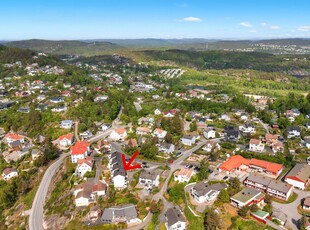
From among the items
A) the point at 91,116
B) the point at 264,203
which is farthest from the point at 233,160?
the point at 91,116

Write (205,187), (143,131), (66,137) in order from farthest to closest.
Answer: (143,131)
(66,137)
(205,187)

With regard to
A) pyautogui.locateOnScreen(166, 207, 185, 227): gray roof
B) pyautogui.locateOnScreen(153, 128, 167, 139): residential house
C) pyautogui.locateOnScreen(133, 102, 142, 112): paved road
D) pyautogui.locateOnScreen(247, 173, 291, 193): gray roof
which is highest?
pyautogui.locateOnScreen(247, 173, 291, 193): gray roof

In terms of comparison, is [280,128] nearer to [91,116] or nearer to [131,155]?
[131,155]

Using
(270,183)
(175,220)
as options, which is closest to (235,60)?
(270,183)

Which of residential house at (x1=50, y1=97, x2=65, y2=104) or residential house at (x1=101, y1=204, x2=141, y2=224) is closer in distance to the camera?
residential house at (x1=101, y1=204, x2=141, y2=224)

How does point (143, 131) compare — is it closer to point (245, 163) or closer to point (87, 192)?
point (245, 163)

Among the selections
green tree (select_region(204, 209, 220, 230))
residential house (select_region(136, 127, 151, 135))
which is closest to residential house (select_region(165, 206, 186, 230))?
green tree (select_region(204, 209, 220, 230))

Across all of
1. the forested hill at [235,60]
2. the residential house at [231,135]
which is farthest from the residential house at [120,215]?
the forested hill at [235,60]

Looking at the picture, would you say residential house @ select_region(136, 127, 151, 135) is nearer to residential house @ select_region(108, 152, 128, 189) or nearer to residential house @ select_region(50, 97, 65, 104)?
residential house @ select_region(108, 152, 128, 189)
